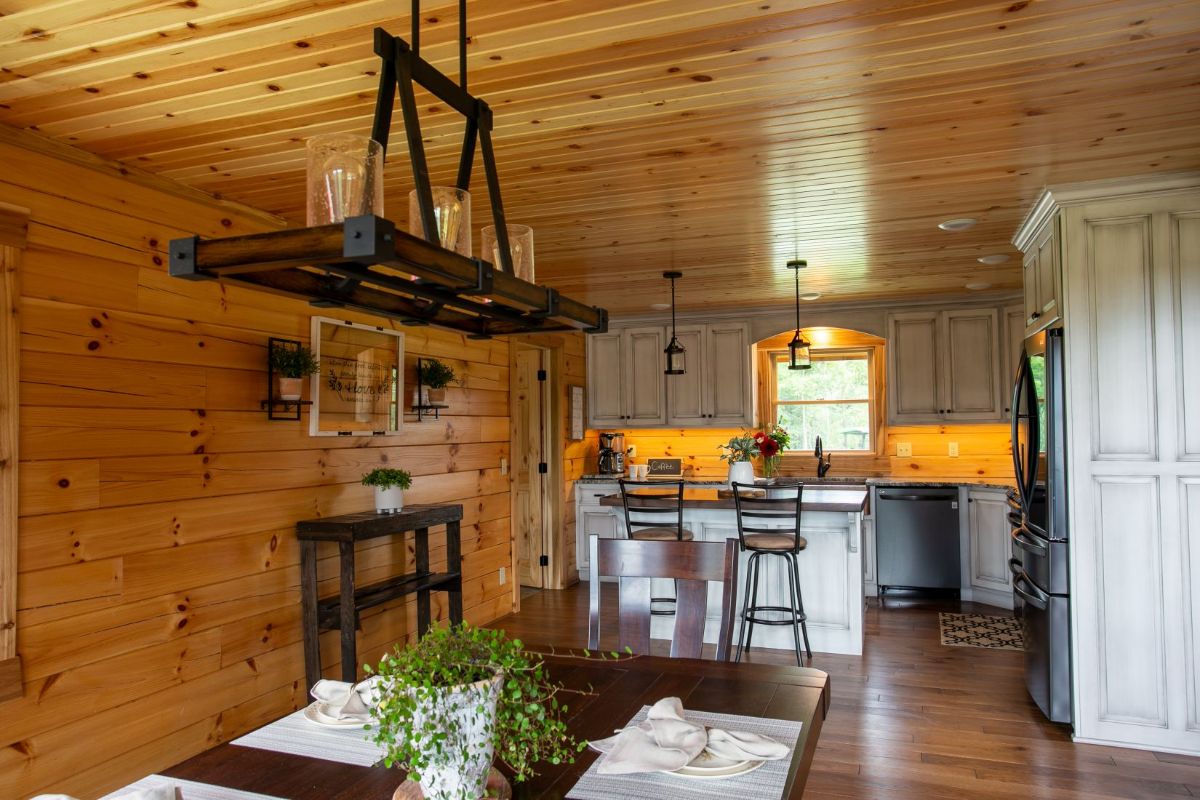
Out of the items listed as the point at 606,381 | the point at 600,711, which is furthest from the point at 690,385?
the point at 600,711

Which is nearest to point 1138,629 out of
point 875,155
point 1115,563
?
point 1115,563

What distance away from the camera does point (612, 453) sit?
7.51m

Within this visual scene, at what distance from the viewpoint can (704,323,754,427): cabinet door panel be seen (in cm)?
707

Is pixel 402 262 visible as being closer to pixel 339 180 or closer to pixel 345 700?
pixel 339 180

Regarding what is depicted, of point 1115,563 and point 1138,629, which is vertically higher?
point 1115,563

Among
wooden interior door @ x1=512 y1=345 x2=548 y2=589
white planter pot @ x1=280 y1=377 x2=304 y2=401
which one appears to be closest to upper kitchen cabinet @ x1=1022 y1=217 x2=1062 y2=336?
white planter pot @ x1=280 y1=377 x2=304 y2=401

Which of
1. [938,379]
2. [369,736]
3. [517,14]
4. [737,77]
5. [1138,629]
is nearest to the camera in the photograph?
[369,736]

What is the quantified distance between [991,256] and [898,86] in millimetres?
2748

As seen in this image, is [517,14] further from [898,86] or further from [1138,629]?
[1138,629]

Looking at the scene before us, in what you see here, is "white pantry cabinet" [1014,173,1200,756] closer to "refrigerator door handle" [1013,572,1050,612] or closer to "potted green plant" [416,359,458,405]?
"refrigerator door handle" [1013,572,1050,612]

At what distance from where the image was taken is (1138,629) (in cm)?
336

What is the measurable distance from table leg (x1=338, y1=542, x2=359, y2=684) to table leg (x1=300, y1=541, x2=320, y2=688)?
15 cm

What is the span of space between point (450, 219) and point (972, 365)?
19.3 feet

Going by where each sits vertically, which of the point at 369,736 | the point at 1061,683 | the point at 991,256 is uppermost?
the point at 991,256
